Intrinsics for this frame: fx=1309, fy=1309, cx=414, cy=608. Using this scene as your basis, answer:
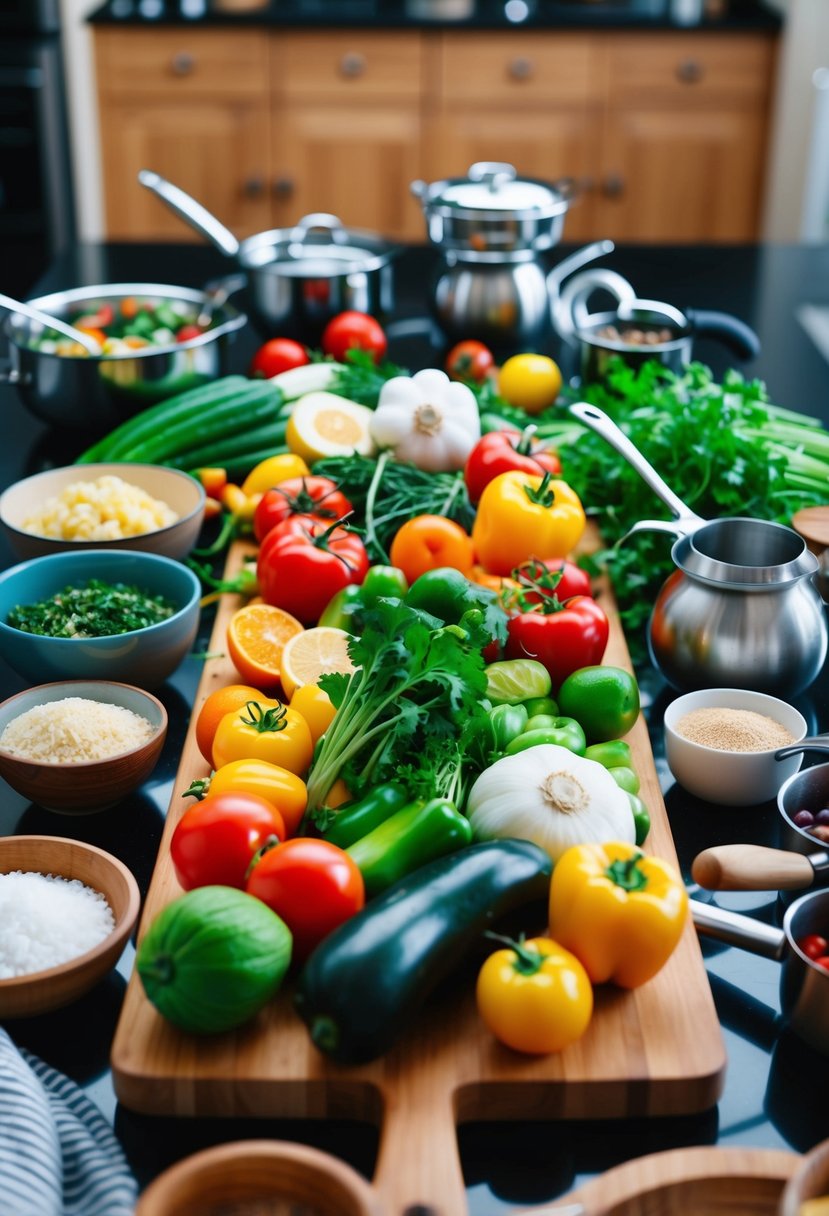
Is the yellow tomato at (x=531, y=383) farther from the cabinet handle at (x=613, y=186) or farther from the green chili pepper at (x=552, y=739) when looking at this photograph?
the cabinet handle at (x=613, y=186)

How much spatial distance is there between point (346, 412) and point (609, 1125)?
141cm

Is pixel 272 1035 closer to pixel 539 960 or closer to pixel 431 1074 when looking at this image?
pixel 431 1074

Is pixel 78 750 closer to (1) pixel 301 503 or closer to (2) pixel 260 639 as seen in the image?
(2) pixel 260 639

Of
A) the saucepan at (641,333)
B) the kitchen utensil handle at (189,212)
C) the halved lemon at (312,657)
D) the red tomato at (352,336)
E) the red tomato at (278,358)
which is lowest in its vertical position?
the halved lemon at (312,657)

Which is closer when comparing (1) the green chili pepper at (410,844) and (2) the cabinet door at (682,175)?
(1) the green chili pepper at (410,844)

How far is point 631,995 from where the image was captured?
123 centimetres

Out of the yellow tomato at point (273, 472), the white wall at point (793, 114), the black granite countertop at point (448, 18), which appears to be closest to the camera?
the yellow tomato at point (273, 472)

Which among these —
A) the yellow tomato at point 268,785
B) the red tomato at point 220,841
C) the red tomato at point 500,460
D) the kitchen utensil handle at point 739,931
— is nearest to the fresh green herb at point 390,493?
the red tomato at point 500,460

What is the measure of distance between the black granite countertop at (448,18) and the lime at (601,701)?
3933mm

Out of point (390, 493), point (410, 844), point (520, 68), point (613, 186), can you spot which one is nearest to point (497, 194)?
point (390, 493)

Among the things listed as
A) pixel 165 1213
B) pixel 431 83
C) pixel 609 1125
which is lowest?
pixel 609 1125

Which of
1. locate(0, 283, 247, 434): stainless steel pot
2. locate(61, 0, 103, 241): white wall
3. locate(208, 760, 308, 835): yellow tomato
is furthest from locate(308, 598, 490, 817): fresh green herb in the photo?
locate(61, 0, 103, 241): white wall

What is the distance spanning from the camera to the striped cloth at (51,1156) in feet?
3.28

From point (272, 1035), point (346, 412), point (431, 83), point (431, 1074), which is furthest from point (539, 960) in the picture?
point (431, 83)
